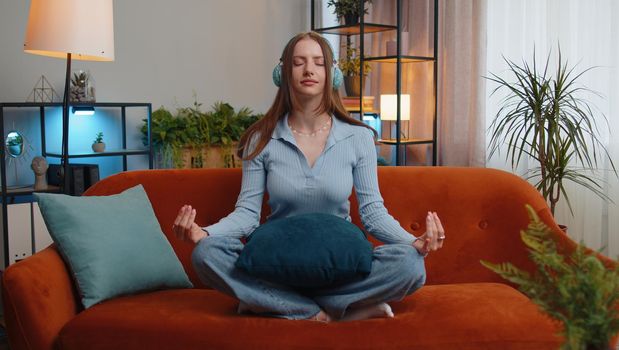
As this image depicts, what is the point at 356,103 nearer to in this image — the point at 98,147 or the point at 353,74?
the point at 353,74

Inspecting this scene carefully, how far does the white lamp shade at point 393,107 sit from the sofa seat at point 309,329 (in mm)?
3098

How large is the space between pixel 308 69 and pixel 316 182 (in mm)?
382

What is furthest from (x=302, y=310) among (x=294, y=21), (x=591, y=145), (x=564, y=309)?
(x=294, y=21)

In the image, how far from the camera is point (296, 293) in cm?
220

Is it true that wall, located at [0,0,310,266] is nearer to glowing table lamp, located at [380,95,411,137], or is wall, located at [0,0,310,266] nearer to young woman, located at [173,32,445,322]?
glowing table lamp, located at [380,95,411,137]

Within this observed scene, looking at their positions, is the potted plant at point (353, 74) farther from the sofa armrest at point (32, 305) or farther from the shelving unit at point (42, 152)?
the sofa armrest at point (32, 305)

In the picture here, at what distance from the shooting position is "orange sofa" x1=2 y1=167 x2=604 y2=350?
2057 mm

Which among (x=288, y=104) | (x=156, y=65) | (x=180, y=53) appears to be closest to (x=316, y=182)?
(x=288, y=104)

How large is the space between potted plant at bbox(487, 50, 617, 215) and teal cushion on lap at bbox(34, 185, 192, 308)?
1.90 m

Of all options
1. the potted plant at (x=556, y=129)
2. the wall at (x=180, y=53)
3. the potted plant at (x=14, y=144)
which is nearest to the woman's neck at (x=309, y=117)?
the potted plant at (x=556, y=129)

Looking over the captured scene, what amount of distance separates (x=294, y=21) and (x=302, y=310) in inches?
163

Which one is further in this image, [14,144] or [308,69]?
[14,144]

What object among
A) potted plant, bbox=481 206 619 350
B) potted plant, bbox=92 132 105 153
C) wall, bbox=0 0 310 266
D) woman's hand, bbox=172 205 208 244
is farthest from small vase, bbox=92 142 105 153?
potted plant, bbox=481 206 619 350

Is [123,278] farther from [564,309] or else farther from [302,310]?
[564,309]
